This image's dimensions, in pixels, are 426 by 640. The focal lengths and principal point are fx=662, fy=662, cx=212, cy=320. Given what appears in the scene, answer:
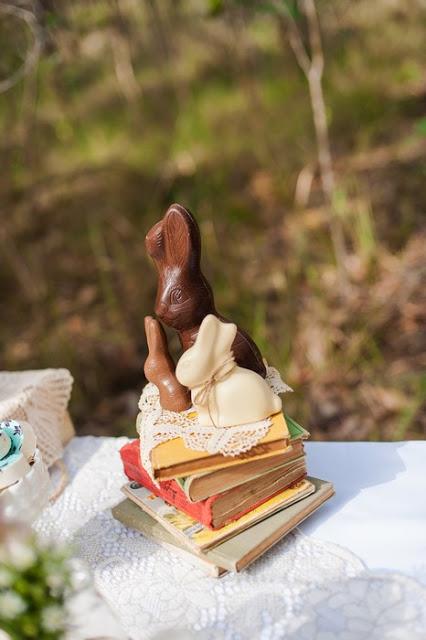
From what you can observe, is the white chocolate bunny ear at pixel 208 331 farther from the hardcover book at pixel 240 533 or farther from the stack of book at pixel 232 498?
the hardcover book at pixel 240 533

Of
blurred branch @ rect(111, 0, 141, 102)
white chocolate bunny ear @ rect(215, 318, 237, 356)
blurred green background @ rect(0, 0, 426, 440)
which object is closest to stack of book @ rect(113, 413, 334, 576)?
white chocolate bunny ear @ rect(215, 318, 237, 356)

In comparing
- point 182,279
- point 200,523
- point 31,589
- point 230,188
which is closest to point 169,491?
point 200,523

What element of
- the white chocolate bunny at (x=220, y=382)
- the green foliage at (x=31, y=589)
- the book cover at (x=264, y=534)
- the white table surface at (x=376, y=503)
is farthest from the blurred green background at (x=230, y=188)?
the green foliage at (x=31, y=589)

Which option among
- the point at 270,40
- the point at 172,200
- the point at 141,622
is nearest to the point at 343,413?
the point at 141,622

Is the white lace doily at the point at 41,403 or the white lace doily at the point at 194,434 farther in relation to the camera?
the white lace doily at the point at 41,403

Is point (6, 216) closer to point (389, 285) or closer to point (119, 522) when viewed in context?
point (389, 285)

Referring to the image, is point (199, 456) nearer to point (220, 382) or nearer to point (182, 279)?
point (220, 382)
